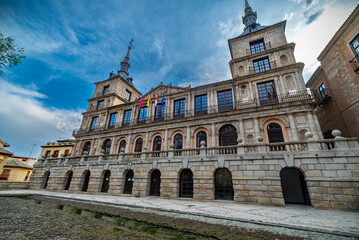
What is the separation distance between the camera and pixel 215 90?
18625mm

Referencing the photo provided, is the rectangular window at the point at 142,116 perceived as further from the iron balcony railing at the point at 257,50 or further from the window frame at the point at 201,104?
the iron balcony railing at the point at 257,50

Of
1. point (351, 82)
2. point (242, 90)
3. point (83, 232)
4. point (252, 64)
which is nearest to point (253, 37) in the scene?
point (252, 64)

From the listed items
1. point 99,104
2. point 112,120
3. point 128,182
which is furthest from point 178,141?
point 99,104

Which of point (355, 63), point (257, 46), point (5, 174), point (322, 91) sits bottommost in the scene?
point (5, 174)

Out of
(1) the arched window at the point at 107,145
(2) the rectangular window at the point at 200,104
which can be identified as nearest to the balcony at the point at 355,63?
(2) the rectangular window at the point at 200,104

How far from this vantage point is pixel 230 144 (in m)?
15.2

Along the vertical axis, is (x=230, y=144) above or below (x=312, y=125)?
below

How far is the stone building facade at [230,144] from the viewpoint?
8852mm

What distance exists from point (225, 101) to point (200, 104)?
3.06m

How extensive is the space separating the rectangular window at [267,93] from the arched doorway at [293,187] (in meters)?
6.98

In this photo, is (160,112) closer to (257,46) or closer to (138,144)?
(138,144)

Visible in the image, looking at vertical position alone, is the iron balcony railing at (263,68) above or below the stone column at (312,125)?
above

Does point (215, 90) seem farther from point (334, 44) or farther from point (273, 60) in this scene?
point (334, 44)

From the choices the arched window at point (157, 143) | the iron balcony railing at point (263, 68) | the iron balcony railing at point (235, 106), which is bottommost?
the arched window at point (157, 143)
